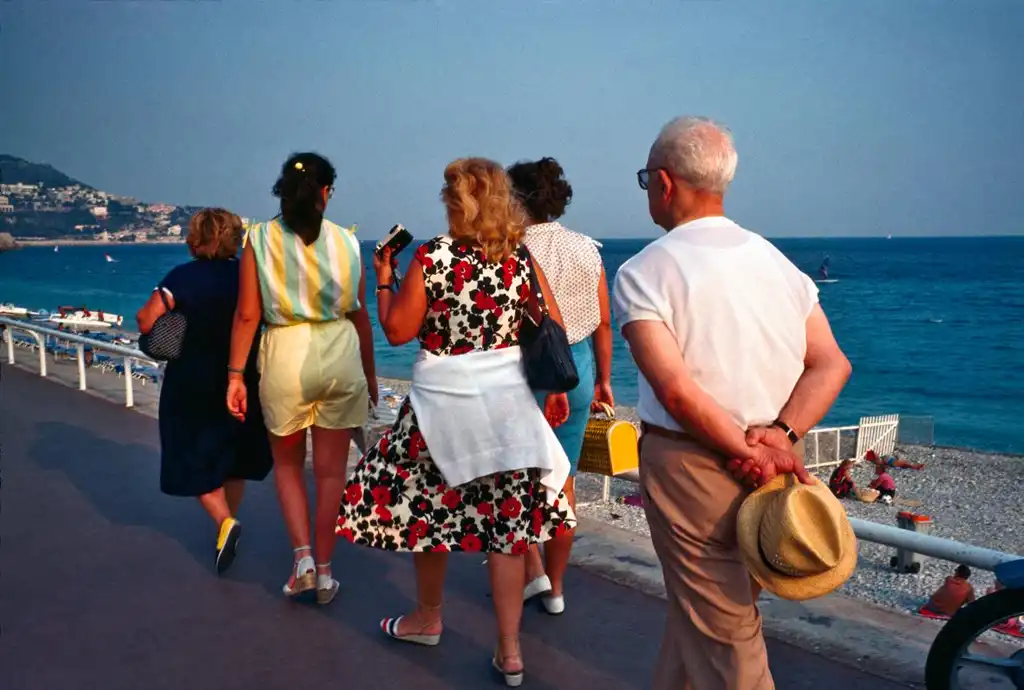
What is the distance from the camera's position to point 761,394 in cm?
244

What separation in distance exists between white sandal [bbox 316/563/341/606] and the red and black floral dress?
0.81 metres

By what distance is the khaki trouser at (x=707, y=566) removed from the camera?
2.43 meters

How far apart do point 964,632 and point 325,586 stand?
260cm

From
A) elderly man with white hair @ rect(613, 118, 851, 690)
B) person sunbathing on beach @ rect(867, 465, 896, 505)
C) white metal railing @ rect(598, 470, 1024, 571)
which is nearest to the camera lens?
elderly man with white hair @ rect(613, 118, 851, 690)

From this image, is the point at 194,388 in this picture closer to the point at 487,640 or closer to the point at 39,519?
the point at 39,519

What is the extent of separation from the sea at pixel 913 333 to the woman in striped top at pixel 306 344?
86.8 feet

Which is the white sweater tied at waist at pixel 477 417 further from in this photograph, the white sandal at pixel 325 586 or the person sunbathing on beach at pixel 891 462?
the person sunbathing on beach at pixel 891 462

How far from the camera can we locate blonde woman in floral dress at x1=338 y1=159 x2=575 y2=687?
3.27m

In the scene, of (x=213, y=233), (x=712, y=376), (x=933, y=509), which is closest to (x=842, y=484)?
(x=933, y=509)

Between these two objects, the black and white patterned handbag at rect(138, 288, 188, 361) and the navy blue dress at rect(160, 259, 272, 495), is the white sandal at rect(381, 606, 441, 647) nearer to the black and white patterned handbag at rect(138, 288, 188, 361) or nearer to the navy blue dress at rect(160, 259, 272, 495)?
the navy blue dress at rect(160, 259, 272, 495)

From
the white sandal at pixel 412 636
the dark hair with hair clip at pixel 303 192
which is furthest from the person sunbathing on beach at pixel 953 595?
the dark hair with hair clip at pixel 303 192

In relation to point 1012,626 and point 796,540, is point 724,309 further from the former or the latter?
point 1012,626

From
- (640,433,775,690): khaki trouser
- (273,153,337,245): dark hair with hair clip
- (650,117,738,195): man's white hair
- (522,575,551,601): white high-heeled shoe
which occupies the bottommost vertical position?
(522,575,551,601): white high-heeled shoe

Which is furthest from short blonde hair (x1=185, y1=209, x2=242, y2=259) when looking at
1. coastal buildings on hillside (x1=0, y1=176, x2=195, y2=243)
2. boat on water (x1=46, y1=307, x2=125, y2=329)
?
coastal buildings on hillside (x1=0, y1=176, x2=195, y2=243)
